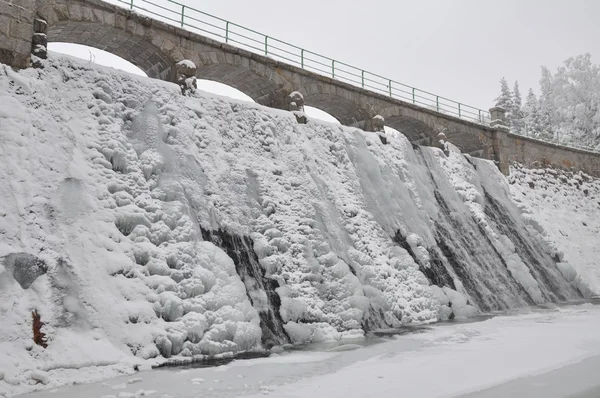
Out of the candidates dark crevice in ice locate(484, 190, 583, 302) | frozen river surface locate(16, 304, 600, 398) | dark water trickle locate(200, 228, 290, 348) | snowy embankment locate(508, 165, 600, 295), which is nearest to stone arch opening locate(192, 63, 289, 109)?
dark water trickle locate(200, 228, 290, 348)

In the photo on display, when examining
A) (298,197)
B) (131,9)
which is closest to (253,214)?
(298,197)

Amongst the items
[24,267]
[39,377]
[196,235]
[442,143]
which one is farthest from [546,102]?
[39,377]

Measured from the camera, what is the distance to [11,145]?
7.88 metres

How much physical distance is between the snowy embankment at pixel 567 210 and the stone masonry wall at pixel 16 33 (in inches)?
739

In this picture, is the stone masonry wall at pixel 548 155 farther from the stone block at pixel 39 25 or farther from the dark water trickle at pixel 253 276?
the stone block at pixel 39 25

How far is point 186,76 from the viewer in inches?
509

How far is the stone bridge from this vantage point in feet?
33.3

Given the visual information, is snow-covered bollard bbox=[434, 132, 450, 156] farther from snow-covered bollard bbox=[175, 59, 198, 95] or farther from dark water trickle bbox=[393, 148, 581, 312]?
snow-covered bollard bbox=[175, 59, 198, 95]

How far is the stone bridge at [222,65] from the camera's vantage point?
10.1 m

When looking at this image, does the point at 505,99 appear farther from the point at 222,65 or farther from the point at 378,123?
the point at 222,65

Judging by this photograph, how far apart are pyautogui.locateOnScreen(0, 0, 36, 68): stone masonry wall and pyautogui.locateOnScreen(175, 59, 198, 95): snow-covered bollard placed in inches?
148

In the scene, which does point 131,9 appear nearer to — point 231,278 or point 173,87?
point 173,87

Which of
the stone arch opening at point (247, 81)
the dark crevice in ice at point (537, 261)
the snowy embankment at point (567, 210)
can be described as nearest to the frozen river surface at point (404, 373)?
the dark crevice in ice at point (537, 261)

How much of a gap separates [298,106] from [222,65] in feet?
9.35
